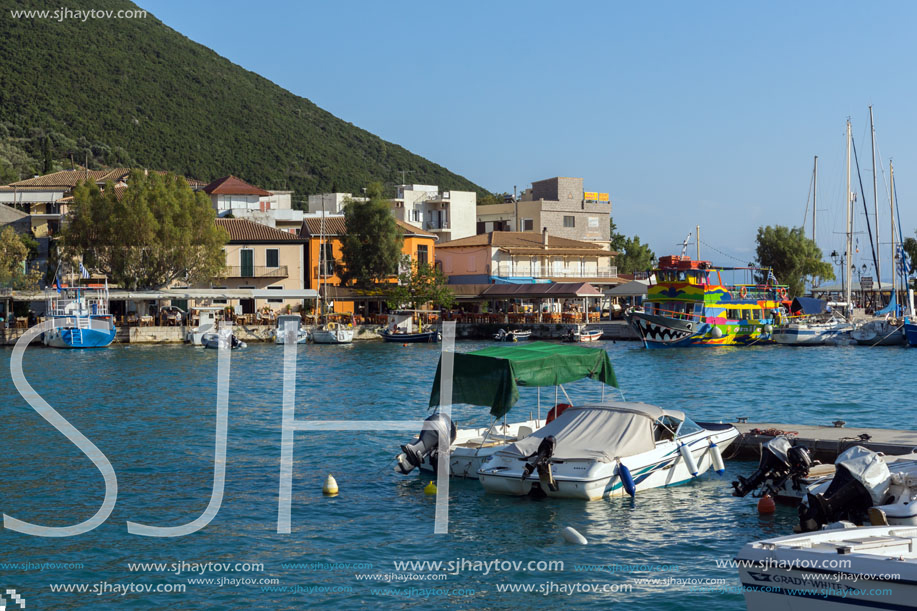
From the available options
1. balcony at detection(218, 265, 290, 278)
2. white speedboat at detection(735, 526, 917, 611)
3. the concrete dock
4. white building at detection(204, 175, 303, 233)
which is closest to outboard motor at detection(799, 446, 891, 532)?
white speedboat at detection(735, 526, 917, 611)

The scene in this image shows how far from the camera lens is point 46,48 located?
151625 millimetres

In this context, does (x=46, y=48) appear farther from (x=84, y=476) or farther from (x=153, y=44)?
(x=84, y=476)

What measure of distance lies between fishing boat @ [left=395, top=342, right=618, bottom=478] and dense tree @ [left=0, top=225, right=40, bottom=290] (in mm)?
58535

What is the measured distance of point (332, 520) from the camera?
1678 centimetres

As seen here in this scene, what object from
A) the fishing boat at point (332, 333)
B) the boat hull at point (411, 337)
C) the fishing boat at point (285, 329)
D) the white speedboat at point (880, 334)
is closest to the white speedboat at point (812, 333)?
the white speedboat at point (880, 334)

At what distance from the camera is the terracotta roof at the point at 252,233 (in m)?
77.9

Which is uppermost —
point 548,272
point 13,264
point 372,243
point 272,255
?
point 372,243

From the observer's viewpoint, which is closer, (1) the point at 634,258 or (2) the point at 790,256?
(2) the point at 790,256

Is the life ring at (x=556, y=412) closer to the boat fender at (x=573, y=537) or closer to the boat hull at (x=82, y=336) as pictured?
the boat fender at (x=573, y=537)

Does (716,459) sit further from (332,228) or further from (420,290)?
(332,228)

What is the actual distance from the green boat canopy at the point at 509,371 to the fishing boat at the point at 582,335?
158 feet

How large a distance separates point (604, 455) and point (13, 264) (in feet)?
211

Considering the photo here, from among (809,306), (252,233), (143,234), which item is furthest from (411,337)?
(809,306)

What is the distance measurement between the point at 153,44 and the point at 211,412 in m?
162
